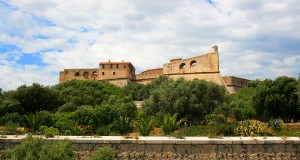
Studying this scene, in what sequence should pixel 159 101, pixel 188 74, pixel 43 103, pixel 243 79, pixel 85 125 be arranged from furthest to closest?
pixel 243 79, pixel 188 74, pixel 43 103, pixel 159 101, pixel 85 125

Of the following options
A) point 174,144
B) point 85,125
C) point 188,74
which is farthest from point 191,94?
point 188,74

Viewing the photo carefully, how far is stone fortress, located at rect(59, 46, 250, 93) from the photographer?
46594 mm

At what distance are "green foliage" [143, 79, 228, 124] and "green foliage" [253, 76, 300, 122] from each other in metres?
3.69

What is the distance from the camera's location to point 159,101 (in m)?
26.3

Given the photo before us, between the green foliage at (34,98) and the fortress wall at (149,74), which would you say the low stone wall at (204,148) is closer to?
the green foliage at (34,98)

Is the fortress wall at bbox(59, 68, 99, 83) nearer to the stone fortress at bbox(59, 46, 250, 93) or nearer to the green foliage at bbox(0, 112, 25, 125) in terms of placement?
the stone fortress at bbox(59, 46, 250, 93)

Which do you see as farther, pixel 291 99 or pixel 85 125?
pixel 291 99

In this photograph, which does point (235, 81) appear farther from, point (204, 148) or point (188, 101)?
point (204, 148)

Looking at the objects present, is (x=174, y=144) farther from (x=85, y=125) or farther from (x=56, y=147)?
(x=85, y=125)

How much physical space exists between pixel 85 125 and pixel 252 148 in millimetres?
14302

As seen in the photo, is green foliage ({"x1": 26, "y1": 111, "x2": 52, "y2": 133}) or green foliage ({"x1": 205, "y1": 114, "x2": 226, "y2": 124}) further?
green foliage ({"x1": 205, "y1": 114, "x2": 226, "y2": 124})

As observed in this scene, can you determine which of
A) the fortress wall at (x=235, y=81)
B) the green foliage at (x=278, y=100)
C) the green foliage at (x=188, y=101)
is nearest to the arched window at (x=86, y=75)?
the fortress wall at (x=235, y=81)

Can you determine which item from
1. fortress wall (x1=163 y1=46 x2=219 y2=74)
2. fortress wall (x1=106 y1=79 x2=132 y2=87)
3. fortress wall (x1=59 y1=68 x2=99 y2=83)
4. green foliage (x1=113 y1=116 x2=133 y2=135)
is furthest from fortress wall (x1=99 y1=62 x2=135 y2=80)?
green foliage (x1=113 y1=116 x2=133 y2=135)

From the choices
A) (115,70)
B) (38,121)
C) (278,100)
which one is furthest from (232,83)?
(38,121)
